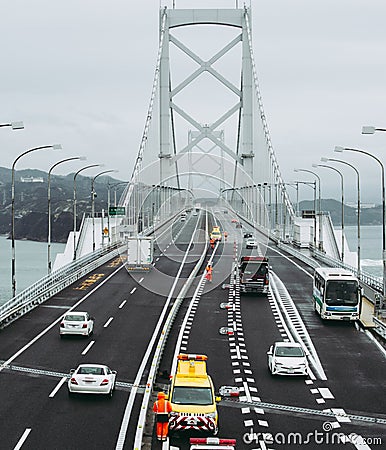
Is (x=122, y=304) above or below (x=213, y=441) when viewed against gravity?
below

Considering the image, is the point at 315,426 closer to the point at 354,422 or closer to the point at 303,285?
the point at 354,422

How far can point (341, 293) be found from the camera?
38.8m

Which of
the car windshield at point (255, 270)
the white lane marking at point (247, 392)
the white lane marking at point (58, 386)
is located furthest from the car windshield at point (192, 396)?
the car windshield at point (255, 270)

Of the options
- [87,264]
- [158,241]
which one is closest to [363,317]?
[87,264]

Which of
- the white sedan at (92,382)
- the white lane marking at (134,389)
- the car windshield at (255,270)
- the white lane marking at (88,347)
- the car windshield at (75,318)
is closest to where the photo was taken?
the white lane marking at (134,389)

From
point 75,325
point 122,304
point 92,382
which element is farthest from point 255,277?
point 92,382

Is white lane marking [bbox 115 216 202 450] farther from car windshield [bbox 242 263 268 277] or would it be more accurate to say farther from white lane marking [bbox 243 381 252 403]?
car windshield [bbox 242 263 268 277]

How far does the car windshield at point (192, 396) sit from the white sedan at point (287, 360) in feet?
22.3

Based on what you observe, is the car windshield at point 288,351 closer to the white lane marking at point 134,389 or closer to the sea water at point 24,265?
the white lane marking at point 134,389

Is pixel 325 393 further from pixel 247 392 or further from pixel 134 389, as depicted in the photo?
pixel 134 389

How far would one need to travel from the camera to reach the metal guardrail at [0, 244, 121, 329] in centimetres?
3900

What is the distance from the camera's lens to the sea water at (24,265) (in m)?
104

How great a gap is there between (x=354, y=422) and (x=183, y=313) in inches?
802

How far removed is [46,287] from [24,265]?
9025 centimetres
